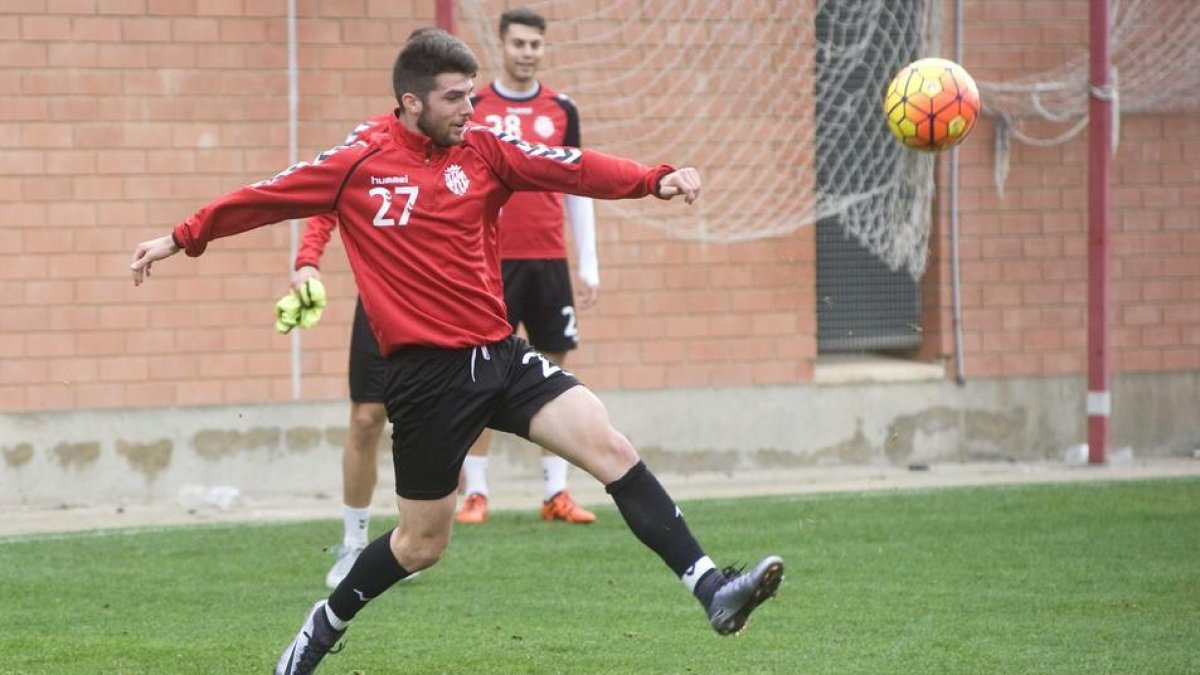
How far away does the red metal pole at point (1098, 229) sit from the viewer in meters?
11.6

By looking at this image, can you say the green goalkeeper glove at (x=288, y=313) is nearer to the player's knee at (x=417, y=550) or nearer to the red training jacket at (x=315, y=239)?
the red training jacket at (x=315, y=239)

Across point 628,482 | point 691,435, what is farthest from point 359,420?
point 691,435

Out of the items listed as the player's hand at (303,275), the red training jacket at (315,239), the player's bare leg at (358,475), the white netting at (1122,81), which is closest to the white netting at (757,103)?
the white netting at (1122,81)

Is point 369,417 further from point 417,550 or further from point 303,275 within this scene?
point 417,550

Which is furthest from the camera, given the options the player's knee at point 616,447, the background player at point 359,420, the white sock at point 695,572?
the background player at point 359,420

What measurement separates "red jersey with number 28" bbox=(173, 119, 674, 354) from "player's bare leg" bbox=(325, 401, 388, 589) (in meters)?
1.93

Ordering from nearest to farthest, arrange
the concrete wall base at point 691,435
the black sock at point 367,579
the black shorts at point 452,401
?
the black shorts at point 452,401
the black sock at point 367,579
the concrete wall base at point 691,435

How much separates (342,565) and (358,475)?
1.24 ft

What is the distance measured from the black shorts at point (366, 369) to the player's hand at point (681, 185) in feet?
7.79

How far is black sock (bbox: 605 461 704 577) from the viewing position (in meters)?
5.55

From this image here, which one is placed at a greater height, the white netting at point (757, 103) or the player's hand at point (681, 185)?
the white netting at point (757, 103)

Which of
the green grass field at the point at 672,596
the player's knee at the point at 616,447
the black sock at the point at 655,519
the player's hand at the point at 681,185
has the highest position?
the player's hand at the point at 681,185

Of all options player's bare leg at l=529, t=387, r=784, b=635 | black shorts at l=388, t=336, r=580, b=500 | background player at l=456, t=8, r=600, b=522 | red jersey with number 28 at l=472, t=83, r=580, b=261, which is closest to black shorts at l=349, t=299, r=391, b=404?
background player at l=456, t=8, r=600, b=522

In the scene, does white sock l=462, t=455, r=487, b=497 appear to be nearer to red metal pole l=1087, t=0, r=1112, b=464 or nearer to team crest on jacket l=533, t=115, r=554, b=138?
team crest on jacket l=533, t=115, r=554, b=138
